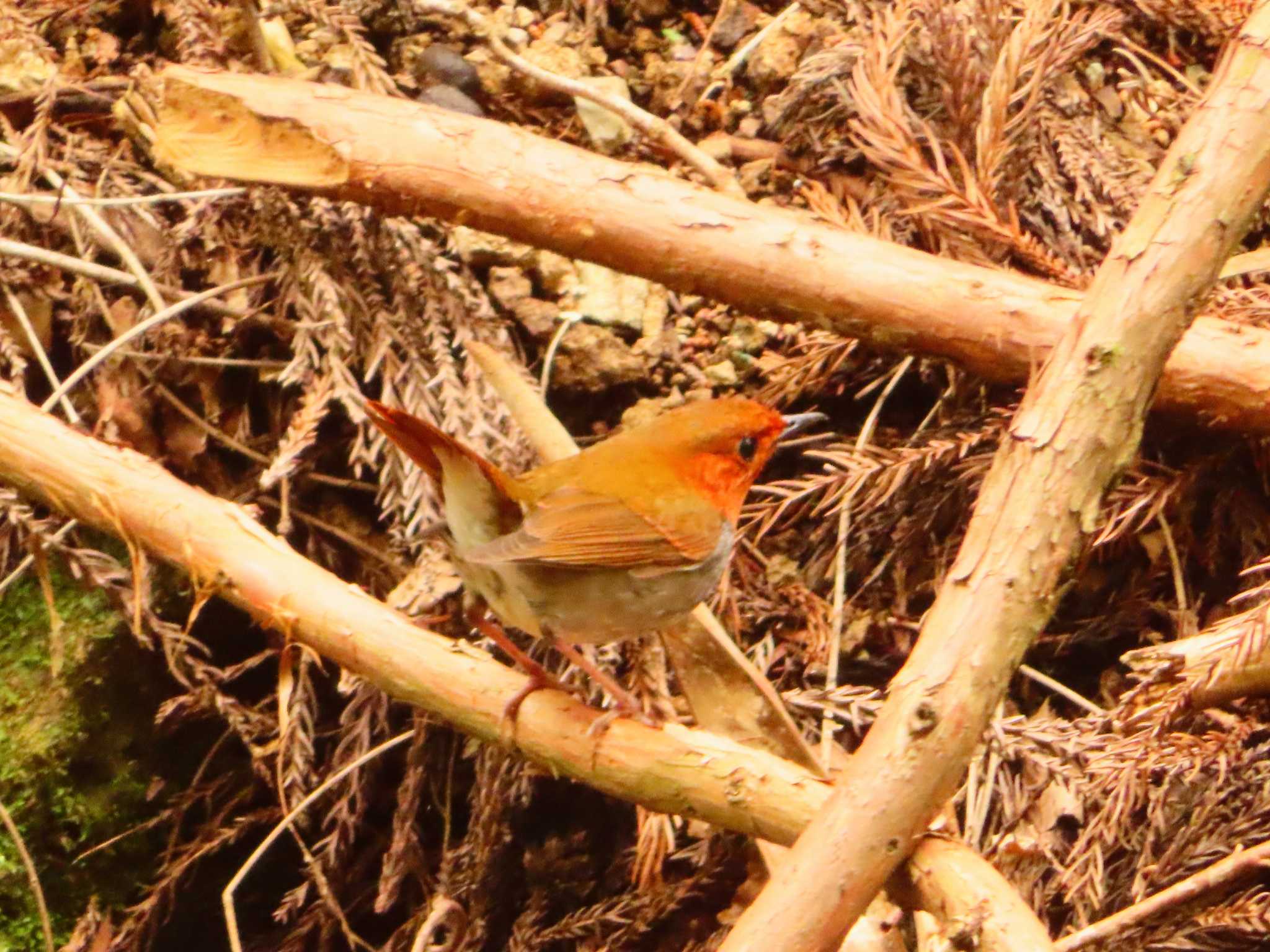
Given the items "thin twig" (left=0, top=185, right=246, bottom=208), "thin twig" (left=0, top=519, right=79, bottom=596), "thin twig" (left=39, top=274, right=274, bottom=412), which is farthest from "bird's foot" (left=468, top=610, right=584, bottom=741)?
"thin twig" (left=0, top=185, right=246, bottom=208)

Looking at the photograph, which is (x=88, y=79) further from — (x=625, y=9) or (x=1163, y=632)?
(x=1163, y=632)

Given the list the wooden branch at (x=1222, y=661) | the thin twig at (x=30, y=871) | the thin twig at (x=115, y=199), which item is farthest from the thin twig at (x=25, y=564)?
the wooden branch at (x=1222, y=661)

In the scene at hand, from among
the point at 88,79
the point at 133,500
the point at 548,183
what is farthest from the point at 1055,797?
the point at 88,79

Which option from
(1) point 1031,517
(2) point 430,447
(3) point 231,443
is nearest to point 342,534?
(3) point 231,443

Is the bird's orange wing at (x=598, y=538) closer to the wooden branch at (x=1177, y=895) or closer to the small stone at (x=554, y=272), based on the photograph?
the small stone at (x=554, y=272)

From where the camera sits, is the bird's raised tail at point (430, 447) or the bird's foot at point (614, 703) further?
the bird's foot at point (614, 703)

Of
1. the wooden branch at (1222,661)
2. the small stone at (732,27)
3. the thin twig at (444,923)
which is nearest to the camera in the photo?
the wooden branch at (1222,661)
